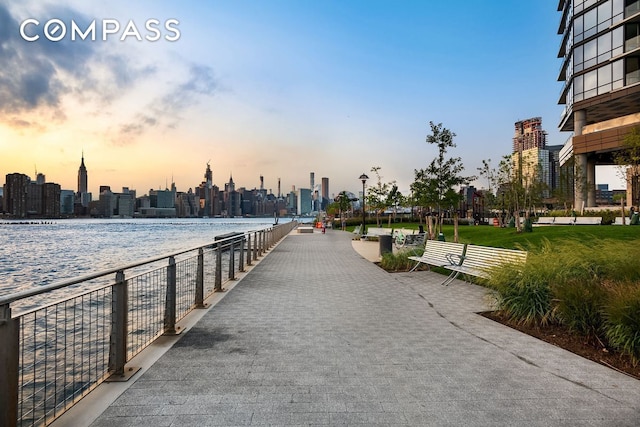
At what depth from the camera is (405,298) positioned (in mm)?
8445

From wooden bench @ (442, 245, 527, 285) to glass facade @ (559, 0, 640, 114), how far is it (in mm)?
39662

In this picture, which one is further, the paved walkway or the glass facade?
the glass facade

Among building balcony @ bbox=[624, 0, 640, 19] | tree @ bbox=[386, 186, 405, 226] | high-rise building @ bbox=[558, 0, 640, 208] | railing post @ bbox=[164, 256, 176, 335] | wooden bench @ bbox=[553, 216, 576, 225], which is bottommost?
railing post @ bbox=[164, 256, 176, 335]

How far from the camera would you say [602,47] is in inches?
1594

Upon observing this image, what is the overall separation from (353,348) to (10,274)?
25425mm

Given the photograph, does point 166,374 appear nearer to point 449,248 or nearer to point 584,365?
point 584,365

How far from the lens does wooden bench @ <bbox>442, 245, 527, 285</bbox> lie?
7.84 metres

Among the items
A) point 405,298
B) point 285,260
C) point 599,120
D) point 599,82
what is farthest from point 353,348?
point 599,120

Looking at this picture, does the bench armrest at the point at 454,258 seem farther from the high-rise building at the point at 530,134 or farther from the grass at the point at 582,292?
the high-rise building at the point at 530,134

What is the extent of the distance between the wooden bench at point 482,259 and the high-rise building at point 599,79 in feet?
121

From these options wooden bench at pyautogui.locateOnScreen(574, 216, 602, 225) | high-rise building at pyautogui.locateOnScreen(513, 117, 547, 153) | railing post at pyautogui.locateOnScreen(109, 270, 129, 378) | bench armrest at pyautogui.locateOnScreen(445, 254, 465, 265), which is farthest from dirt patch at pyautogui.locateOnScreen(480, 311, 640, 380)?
high-rise building at pyautogui.locateOnScreen(513, 117, 547, 153)

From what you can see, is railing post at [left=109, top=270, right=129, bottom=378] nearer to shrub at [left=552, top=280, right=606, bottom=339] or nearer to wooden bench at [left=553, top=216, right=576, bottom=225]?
shrub at [left=552, top=280, right=606, bottom=339]

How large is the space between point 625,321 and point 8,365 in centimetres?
596

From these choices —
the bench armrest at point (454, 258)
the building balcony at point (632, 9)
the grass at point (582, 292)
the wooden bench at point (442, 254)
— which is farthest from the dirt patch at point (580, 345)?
the building balcony at point (632, 9)
